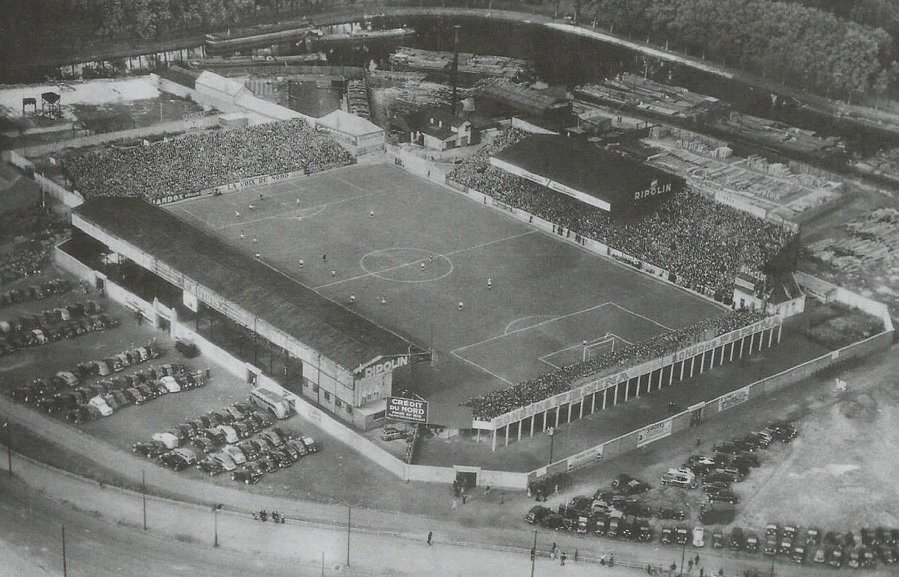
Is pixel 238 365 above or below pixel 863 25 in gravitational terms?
below

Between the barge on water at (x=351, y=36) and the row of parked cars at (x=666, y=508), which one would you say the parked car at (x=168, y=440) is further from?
the barge on water at (x=351, y=36)

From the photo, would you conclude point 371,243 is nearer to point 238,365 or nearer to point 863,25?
point 238,365

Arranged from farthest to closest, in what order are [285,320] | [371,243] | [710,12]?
[710,12]
[371,243]
[285,320]

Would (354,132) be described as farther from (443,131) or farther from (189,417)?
(189,417)

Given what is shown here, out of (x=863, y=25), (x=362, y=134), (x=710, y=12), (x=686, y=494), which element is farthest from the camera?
(x=710, y=12)

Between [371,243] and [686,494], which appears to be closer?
[686,494]

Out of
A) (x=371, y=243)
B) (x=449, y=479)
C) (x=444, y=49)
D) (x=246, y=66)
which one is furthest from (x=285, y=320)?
(x=444, y=49)

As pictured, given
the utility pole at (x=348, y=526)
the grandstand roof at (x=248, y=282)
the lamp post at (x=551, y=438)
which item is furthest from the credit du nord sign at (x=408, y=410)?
the utility pole at (x=348, y=526)

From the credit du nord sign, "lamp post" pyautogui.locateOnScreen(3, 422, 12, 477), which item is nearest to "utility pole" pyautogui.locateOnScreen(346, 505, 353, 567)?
the credit du nord sign
